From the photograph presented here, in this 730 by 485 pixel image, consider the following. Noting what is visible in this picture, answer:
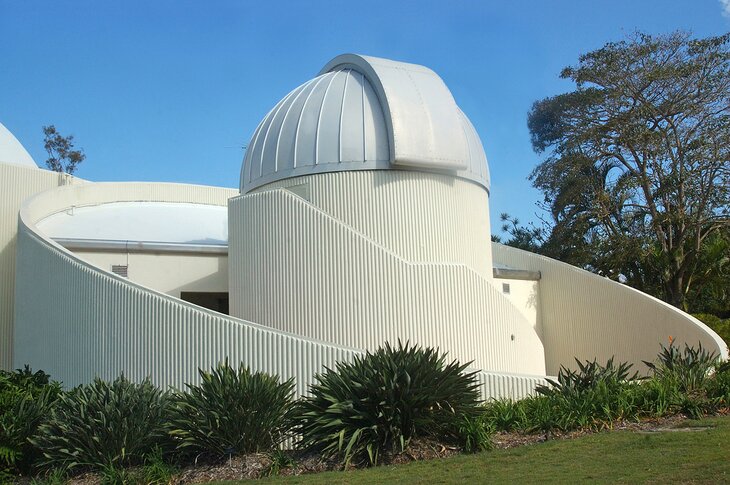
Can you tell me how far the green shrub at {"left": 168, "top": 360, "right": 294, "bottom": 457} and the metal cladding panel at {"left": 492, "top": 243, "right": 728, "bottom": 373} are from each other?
486 inches

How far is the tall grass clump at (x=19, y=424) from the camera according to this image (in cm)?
1102

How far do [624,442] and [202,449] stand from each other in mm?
5368

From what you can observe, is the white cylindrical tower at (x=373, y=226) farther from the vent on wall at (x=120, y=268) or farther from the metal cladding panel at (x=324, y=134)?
the vent on wall at (x=120, y=268)

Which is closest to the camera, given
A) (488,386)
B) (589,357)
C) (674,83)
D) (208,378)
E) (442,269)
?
(208,378)

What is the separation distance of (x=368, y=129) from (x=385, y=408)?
30.9 feet

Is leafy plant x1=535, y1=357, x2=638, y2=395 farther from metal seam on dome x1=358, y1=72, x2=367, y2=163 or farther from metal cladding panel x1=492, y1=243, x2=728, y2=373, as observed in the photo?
metal cladding panel x1=492, y1=243, x2=728, y2=373

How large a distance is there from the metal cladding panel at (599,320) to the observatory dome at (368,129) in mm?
4976

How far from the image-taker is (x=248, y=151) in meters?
19.9

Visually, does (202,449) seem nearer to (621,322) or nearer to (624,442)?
(624,442)

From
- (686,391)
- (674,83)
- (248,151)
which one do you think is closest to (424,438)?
(686,391)

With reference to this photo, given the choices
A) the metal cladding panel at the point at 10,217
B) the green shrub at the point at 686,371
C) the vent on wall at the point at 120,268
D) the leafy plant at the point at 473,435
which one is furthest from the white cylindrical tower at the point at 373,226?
the metal cladding panel at the point at 10,217

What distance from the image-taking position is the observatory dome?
17422mm

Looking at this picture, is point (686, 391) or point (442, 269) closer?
point (686, 391)

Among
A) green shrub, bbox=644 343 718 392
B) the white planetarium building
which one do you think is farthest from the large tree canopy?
green shrub, bbox=644 343 718 392
